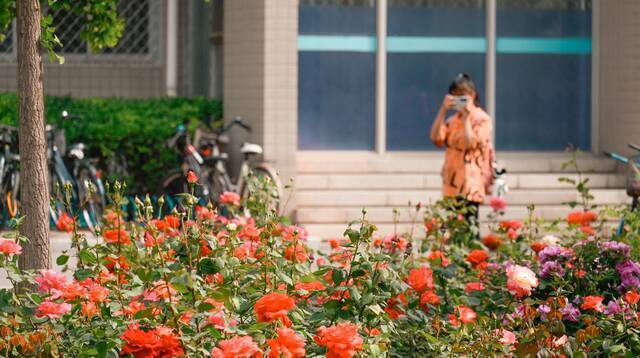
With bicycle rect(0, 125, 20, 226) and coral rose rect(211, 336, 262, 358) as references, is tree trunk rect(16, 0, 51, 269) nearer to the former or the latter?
coral rose rect(211, 336, 262, 358)

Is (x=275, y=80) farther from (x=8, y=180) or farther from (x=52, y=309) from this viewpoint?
(x=52, y=309)

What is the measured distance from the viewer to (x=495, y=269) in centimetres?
759

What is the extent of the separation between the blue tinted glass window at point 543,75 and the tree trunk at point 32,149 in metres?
11.2

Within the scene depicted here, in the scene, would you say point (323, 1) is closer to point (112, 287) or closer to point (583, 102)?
point (583, 102)

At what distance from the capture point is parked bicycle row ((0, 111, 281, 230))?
47.2 ft

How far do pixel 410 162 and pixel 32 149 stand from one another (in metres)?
10.1

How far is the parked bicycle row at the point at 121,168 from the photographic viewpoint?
1440cm

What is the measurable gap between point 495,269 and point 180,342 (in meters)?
3.00

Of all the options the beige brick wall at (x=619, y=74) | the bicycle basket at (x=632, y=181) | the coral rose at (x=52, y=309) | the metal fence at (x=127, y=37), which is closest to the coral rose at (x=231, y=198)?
the coral rose at (x=52, y=309)

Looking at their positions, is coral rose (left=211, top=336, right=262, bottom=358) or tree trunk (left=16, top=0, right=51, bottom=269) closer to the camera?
coral rose (left=211, top=336, right=262, bottom=358)

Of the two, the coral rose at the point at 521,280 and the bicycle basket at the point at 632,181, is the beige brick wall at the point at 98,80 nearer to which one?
the bicycle basket at the point at 632,181

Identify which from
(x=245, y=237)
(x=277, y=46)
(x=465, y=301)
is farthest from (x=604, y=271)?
(x=277, y=46)

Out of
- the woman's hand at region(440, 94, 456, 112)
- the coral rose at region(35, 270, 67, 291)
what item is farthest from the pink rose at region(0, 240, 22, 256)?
the woman's hand at region(440, 94, 456, 112)

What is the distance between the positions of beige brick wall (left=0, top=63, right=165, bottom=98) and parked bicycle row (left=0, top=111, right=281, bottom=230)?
7.41ft
